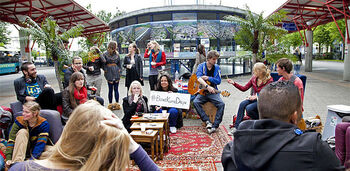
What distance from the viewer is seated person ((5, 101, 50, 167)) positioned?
3.10 metres

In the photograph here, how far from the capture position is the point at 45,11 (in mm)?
13078

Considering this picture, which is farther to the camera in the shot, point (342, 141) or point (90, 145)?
point (342, 141)

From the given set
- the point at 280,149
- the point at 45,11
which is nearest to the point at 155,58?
the point at 280,149

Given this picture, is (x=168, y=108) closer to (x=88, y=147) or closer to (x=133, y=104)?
(x=133, y=104)

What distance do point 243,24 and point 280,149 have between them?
5.83 metres

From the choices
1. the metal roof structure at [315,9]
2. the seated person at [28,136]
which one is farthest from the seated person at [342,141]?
the metal roof structure at [315,9]

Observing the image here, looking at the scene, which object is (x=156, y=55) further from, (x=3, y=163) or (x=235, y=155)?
(x=235, y=155)

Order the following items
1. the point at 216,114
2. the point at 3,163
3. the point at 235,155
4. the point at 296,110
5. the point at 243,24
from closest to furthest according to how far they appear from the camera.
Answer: the point at 235,155 < the point at 296,110 < the point at 3,163 < the point at 216,114 < the point at 243,24

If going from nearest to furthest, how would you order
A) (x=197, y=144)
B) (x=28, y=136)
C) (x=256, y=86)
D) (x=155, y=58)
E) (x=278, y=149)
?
(x=278, y=149)
(x=28, y=136)
(x=197, y=144)
(x=256, y=86)
(x=155, y=58)

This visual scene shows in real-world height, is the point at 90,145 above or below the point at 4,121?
above

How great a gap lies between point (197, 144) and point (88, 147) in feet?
12.0

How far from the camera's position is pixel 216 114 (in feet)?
17.8

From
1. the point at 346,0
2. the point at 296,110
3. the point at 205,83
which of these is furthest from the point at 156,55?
the point at 346,0

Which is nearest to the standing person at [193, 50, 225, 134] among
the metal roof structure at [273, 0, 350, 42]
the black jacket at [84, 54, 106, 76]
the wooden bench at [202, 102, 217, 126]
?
the wooden bench at [202, 102, 217, 126]
